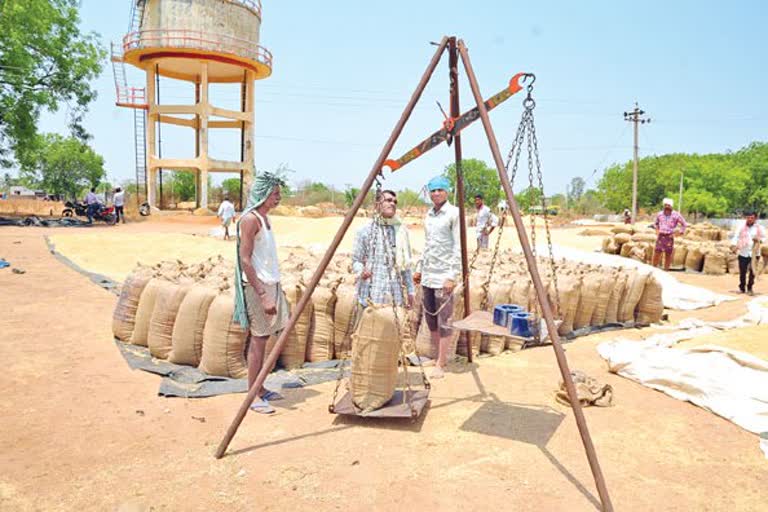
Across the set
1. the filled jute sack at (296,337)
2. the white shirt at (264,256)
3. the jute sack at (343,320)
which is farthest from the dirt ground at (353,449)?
the white shirt at (264,256)

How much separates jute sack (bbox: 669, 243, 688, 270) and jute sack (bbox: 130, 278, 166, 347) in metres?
11.2

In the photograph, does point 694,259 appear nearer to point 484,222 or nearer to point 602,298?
point 484,222

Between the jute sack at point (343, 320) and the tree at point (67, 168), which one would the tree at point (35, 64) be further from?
the tree at point (67, 168)

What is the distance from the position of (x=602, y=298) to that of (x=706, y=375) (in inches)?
88.8

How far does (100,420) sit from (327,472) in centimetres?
167

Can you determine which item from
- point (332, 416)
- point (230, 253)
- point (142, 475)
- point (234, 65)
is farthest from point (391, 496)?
point (234, 65)

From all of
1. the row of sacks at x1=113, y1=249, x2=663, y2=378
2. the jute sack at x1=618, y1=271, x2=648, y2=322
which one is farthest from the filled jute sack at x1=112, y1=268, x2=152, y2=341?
the jute sack at x1=618, y1=271, x2=648, y2=322

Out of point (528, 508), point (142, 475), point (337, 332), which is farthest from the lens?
point (337, 332)

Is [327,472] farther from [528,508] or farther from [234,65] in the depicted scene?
[234,65]

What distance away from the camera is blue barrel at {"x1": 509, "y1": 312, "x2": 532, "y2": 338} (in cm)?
351

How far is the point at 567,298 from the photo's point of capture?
5.85 metres

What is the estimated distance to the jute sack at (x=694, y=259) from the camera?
39.1 feet

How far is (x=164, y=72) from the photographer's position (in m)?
23.8

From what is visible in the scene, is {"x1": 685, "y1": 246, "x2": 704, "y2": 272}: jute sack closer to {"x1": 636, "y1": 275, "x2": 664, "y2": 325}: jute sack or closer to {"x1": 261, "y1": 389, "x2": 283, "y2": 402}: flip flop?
{"x1": 636, "y1": 275, "x2": 664, "y2": 325}: jute sack
